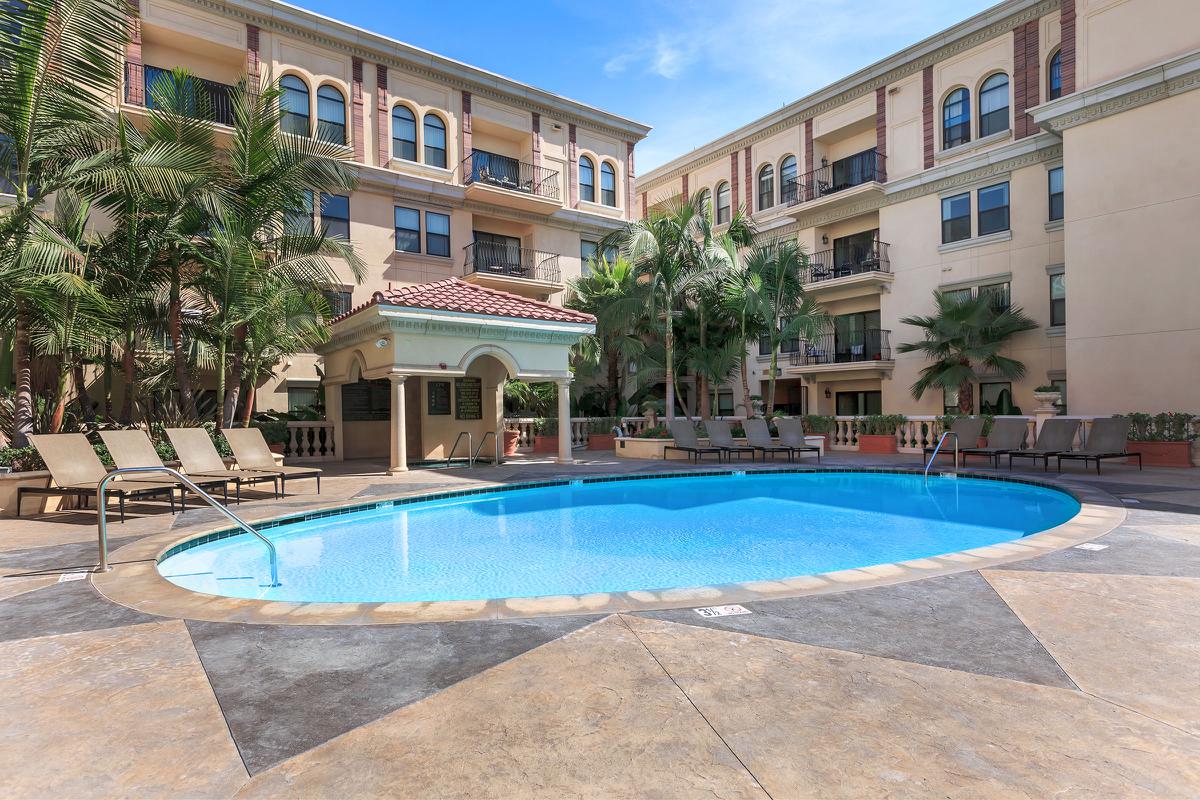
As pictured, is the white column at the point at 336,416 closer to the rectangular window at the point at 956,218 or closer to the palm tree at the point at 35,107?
the palm tree at the point at 35,107

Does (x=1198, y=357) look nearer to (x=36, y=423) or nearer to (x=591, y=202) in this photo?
(x=591, y=202)

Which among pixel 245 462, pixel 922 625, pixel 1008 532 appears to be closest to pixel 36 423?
pixel 245 462

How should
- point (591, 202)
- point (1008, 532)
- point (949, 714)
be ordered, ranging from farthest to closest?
1. point (591, 202)
2. point (1008, 532)
3. point (949, 714)

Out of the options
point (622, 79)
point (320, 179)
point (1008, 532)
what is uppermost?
point (622, 79)

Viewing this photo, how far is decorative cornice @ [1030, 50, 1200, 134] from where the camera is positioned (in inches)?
604

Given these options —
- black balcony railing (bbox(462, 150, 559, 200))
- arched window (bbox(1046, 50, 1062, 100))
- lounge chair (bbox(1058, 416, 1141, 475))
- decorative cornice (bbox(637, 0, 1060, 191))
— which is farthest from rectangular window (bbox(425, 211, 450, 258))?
arched window (bbox(1046, 50, 1062, 100))

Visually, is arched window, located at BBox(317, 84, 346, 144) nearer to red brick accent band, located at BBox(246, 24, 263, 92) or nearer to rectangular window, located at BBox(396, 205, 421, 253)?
red brick accent band, located at BBox(246, 24, 263, 92)

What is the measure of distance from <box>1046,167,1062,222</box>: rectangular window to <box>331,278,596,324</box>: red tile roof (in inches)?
627

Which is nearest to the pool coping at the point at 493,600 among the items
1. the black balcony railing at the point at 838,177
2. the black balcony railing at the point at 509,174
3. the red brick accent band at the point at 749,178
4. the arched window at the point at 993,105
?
the black balcony railing at the point at 509,174

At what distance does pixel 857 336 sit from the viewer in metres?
25.7

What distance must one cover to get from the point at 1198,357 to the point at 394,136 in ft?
78.0

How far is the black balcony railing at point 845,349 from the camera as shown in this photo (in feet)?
81.0

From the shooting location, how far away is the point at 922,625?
3881 millimetres

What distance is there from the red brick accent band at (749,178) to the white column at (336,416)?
20.6 metres
